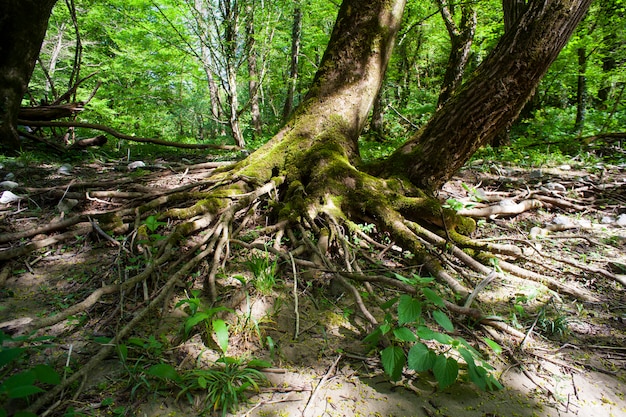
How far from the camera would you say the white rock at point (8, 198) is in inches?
112

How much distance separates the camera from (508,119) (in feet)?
9.09

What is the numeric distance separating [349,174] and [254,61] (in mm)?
8622

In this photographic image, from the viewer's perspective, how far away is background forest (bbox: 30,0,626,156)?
5.72 meters

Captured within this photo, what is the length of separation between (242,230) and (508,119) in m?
2.50

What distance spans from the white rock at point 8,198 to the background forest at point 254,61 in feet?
10.3

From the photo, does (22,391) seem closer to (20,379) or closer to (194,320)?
(20,379)

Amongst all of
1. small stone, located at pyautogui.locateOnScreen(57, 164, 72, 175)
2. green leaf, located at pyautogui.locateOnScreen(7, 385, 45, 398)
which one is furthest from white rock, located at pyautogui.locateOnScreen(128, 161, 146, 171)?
green leaf, located at pyautogui.locateOnScreen(7, 385, 45, 398)

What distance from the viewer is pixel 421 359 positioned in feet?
4.38

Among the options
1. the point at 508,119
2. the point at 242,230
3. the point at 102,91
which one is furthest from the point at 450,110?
the point at 102,91

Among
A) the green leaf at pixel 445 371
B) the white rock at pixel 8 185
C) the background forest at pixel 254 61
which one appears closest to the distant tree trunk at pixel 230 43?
the background forest at pixel 254 61

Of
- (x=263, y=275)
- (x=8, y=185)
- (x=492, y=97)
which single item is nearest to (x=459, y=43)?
(x=492, y=97)

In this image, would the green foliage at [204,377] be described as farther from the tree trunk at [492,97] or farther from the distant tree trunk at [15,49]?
the distant tree trunk at [15,49]

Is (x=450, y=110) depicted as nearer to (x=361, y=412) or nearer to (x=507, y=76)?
(x=507, y=76)

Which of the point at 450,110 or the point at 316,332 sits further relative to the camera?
the point at 450,110
